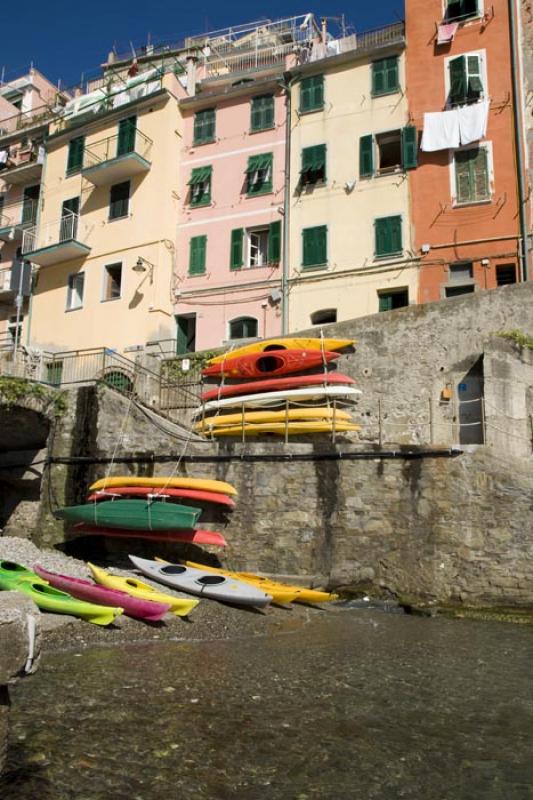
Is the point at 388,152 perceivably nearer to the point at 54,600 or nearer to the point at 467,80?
the point at 467,80

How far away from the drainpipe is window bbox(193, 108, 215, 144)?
10.8m

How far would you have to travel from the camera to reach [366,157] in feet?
70.3

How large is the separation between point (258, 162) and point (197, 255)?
400 centimetres

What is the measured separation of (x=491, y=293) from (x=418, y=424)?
3766mm

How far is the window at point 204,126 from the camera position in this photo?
24.5 metres

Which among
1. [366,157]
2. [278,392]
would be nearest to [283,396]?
[278,392]

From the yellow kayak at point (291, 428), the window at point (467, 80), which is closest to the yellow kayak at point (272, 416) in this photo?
the yellow kayak at point (291, 428)

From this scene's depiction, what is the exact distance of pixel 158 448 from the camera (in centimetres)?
1530

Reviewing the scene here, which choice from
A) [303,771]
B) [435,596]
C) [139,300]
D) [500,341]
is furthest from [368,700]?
[139,300]

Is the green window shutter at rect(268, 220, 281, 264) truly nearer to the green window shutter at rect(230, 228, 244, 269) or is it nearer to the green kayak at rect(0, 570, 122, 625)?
the green window shutter at rect(230, 228, 244, 269)

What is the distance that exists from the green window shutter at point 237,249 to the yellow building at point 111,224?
100.0 inches

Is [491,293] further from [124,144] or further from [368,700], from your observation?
[124,144]

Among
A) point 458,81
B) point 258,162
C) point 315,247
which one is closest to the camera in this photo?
point 458,81

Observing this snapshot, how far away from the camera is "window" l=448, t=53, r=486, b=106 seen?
20.2 m
